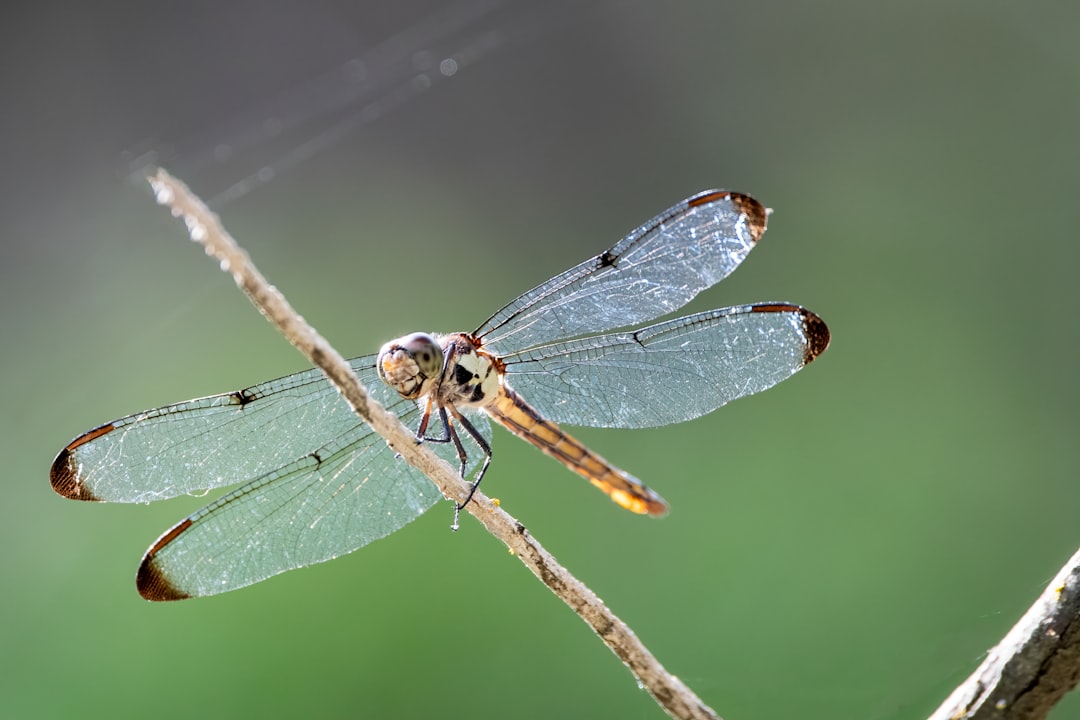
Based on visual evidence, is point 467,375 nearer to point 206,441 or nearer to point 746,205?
point 206,441

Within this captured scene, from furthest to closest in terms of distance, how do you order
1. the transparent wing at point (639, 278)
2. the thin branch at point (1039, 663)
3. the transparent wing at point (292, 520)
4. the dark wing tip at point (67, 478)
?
the transparent wing at point (639, 278) < the transparent wing at point (292, 520) < the dark wing tip at point (67, 478) < the thin branch at point (1039, 663)

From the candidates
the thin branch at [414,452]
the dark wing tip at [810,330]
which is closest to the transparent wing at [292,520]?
the thin branch at [414,452]

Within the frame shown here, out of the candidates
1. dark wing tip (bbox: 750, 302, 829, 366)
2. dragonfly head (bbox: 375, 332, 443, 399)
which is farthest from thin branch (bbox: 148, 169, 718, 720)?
A: dark wing tip (bbox: 750, 302, 829, 366)

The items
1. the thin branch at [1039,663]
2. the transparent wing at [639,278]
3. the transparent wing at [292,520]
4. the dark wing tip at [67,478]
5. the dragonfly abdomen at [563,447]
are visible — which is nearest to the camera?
the thin branch at [1039,663]

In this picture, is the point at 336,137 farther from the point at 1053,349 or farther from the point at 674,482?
the point at 1053,349

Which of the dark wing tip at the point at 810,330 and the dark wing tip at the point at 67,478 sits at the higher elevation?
the dark wing tip at the point at 67,478

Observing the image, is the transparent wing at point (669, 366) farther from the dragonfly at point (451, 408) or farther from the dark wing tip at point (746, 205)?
the dark wing tip at point (746, 205)

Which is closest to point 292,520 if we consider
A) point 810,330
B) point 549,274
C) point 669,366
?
point 669,366
